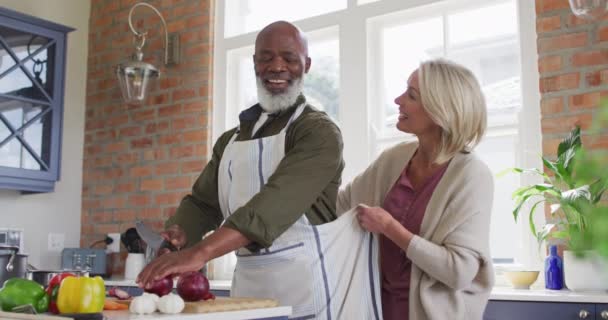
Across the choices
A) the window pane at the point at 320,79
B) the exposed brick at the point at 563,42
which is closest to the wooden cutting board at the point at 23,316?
the exposed brick at the point at 563,42

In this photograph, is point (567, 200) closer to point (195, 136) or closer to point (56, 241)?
point (195, 136)

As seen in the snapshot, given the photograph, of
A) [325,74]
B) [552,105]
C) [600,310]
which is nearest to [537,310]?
[600,310]

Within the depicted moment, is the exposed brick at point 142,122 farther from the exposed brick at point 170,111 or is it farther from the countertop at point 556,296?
the countertop at point 556,296

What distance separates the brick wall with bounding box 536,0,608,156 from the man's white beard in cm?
125

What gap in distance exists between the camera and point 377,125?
3.26m

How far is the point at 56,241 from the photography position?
166 inches

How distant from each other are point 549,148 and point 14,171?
2824 millimetres

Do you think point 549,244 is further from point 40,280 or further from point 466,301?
point 40,280

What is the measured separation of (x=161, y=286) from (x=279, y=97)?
2.38 feet

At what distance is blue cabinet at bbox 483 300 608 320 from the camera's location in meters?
2.08

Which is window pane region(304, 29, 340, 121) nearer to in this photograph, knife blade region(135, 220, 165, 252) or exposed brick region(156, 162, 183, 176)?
exposed brick region(156, 162, 183, 176)

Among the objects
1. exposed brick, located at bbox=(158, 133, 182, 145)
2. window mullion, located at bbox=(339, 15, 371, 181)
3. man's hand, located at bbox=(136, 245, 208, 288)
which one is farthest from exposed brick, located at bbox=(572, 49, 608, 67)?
exposed brick, located at bbox=(158, 133, 182, 145)

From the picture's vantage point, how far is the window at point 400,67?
Result: 2834 mm

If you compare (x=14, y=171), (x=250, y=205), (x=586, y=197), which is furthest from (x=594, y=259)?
(x=14, y=171)
